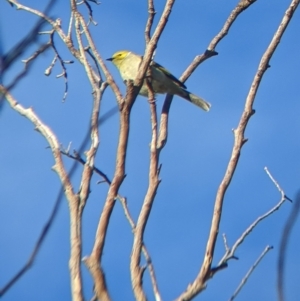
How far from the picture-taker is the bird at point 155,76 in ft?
23.7

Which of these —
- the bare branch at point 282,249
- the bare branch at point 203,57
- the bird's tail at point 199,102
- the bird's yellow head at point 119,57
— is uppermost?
the bird's yellow head at point 119,57

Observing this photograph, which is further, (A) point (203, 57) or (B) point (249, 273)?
(A) point (203, 57)

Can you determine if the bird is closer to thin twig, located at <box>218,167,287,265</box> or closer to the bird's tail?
the bird's tail

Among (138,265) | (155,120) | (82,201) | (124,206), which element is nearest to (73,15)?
(155,120)

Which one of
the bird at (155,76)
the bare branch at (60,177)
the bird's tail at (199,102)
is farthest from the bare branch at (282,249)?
the bird's tail at (199,102)

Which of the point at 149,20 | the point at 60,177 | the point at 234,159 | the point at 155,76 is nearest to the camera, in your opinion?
the point at 234,159

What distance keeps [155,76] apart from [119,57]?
1.28m

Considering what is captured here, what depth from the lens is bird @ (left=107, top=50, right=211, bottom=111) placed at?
23.7ft

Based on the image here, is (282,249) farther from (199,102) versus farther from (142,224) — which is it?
(199,102)

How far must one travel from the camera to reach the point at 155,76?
7.48 metres

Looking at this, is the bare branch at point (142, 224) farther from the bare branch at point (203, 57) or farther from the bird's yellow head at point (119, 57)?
the bird's yellow head at point (119, 57)

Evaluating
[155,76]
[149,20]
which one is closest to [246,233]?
[149,20]

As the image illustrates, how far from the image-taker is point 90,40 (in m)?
3.79

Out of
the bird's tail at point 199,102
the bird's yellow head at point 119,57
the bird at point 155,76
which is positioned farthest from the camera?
the bird's yellow head at point 119,57
